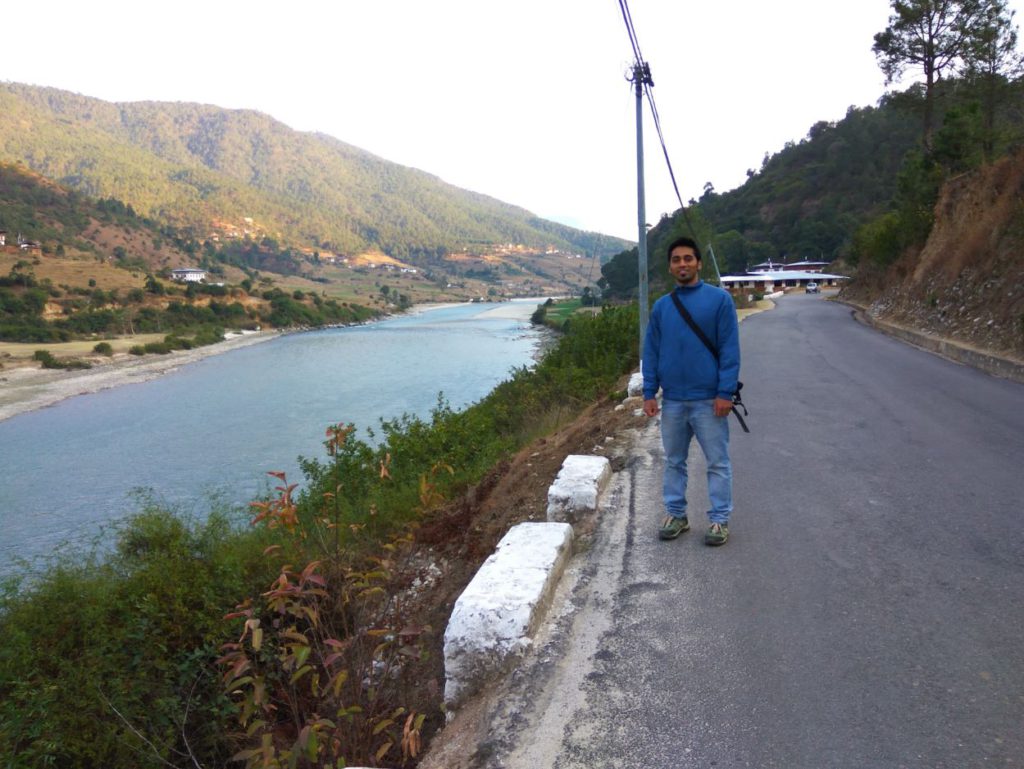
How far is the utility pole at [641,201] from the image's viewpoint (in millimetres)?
12508

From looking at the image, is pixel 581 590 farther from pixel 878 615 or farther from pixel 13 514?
pixel 13 514

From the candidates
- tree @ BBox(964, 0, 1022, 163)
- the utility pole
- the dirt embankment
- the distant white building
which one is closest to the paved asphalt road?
the utility pole

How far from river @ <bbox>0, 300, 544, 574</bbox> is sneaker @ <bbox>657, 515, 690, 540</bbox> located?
6921 millimetres

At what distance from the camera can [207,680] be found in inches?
224

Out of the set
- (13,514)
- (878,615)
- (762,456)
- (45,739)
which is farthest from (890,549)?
(13,514)

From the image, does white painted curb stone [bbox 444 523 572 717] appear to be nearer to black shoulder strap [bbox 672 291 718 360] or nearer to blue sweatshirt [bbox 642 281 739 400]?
blue sweatshirt [bbox 642 281 739 400]

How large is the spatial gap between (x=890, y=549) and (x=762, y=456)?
2.58 metres

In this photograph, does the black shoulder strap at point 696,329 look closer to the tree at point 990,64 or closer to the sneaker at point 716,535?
the sneaker at point 716,535

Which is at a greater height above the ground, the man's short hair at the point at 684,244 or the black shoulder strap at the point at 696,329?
the man's short hair at the point at 684,244

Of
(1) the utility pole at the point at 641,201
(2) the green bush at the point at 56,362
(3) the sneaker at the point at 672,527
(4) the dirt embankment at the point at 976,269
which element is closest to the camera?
(3) the sneaker at the point at 672,527

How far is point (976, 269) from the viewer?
1617 cm

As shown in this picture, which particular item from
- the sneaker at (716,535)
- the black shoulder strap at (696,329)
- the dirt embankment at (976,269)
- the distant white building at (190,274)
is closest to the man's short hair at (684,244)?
the black shoulder strap at (696,329)

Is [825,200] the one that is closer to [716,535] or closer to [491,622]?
[716,535]

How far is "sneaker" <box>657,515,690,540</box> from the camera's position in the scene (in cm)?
462
